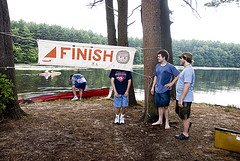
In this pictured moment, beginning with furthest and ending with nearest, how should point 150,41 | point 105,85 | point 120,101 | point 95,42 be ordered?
point 95,42 < point 105,85 < point 120,101 < point 150,41

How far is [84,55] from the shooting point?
4.30 meters

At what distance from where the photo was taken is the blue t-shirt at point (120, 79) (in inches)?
167

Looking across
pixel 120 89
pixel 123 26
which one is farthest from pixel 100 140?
pixel 123 26

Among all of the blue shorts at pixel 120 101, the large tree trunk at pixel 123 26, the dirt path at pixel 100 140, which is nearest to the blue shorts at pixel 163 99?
the dirt path at pixel 100 140

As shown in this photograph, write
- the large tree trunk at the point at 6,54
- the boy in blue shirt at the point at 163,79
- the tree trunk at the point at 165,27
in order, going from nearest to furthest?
1. the boy in blue shirt at the point at 163,79
2. the large tree trunk at the point at 6,54
3. the tree trunk at the point at 165,27

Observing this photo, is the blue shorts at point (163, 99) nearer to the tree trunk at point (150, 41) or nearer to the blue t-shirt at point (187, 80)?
the tree trunk at point (150, 41)

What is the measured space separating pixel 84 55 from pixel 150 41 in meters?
1.70


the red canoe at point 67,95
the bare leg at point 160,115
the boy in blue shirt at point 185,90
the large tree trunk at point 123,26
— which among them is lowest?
the red canoe at point 67,95

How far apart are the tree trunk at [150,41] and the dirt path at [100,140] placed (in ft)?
1.49

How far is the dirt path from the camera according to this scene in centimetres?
272

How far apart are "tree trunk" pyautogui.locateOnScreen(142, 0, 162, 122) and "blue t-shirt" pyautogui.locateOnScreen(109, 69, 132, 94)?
530 millimetres

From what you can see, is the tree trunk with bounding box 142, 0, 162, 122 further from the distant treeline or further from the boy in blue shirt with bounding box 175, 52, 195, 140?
the distant treeline

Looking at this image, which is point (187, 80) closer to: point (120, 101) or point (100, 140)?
point (120, 101)

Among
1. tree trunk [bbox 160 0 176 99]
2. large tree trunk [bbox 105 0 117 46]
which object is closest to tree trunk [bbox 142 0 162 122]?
large tree trunk [bbox 105 0 117 46]
